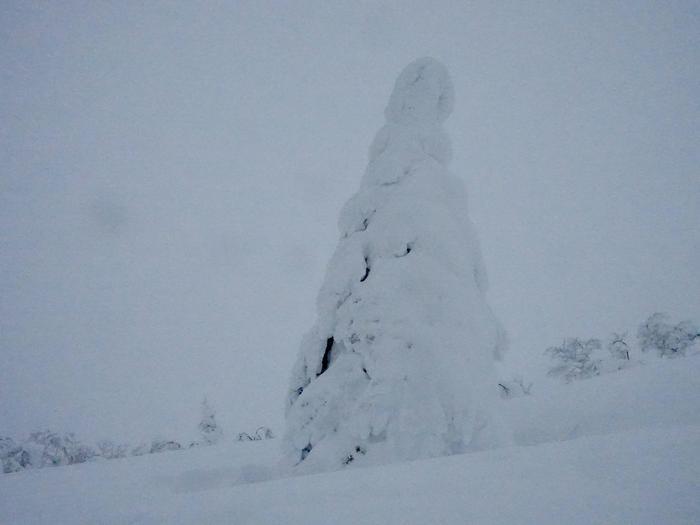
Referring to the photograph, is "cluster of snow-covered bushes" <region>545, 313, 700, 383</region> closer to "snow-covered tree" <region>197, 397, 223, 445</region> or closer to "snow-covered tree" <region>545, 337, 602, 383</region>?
"snow-covered tree" <region>545, 337, 602, 383</region>

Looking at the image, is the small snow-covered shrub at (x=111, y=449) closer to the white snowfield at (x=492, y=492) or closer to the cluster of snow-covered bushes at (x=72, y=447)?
the cluster of snow-covered bushes at (x=72, y=447)

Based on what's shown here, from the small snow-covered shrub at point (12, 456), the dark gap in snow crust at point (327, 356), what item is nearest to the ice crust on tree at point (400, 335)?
the dark gap in snow crust at point (327, 356)

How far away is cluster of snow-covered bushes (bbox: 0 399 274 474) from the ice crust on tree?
13.0 m

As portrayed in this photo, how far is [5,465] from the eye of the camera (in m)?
18.0

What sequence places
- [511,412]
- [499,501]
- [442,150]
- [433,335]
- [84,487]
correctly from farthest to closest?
1. [511,412]
2. [442,150]
3. [84,487]
4. [433,335]
5. [499,501]

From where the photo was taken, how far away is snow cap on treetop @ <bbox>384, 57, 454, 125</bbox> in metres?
11.8

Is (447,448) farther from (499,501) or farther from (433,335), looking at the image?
(499,501)

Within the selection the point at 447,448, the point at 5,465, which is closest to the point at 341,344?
the point at 447,448

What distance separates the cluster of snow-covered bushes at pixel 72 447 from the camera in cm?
1958

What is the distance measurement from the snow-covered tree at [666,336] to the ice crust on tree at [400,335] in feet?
63.4

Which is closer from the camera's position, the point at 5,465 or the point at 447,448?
the point at 447,448

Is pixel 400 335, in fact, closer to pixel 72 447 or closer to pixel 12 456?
pixel 12 456

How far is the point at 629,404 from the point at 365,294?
766cm

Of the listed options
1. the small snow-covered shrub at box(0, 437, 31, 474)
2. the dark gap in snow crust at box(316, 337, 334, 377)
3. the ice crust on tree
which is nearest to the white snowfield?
the ice crust on tree
